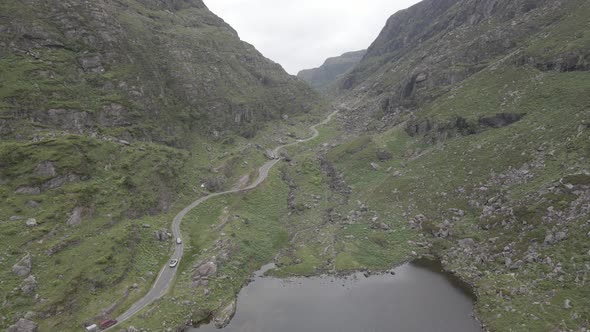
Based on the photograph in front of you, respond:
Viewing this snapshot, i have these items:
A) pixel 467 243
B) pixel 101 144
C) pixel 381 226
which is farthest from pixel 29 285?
pixel 467 243

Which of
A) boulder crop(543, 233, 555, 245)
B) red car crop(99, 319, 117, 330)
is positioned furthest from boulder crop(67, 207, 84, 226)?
boulder crop(543, 233, 555, 245)

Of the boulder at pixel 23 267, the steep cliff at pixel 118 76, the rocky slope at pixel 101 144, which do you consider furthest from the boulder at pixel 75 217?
the steep cliff at pixel 118 76

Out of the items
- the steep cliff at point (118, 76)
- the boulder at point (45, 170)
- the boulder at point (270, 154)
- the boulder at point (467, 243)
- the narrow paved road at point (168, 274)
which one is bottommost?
the boulder at point (467, 243)

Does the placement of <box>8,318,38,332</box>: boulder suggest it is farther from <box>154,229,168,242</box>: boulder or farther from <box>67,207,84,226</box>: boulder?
<box>154,229,168,242</box>: boulder

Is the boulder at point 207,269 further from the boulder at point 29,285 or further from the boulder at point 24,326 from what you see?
the boulder at point 29,285

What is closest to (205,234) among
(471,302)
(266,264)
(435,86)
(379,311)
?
(266,264)
